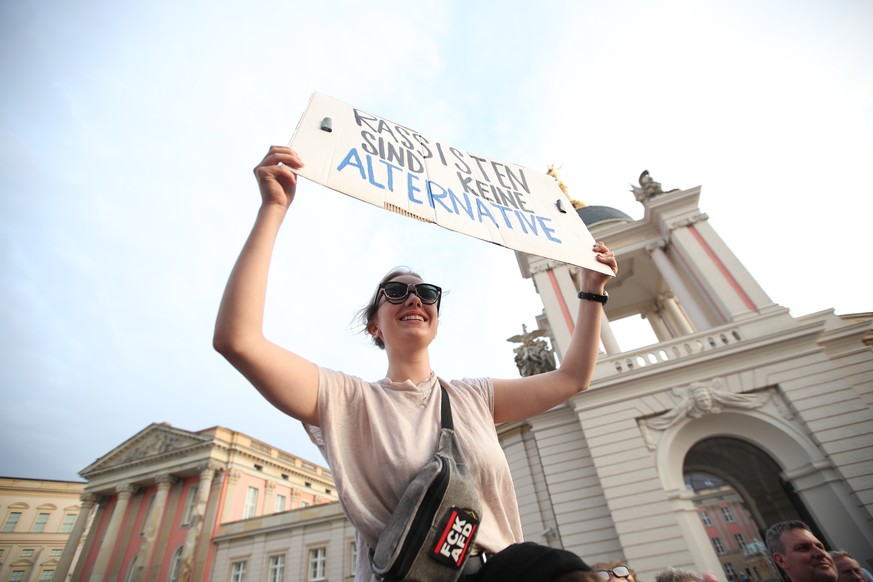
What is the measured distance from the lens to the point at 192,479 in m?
25.5

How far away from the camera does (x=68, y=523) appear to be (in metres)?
37.9

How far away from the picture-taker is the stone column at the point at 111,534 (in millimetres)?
23344

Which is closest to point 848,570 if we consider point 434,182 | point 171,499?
point 434,182

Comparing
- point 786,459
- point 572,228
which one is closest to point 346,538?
point 786,459

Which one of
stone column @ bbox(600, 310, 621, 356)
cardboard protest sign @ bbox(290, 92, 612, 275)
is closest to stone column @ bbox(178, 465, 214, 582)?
stone column @ bbox(600, 310, 621, 356)

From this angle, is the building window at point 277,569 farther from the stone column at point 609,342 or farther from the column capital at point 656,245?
the column capital at point 656,245

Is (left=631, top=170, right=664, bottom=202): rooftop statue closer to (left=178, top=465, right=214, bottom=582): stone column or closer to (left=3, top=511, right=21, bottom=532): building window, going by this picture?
(left=178, top=465, right=214, bottom=582): stone column

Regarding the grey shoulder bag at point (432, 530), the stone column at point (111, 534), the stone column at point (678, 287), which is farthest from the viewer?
the stone column at point (111, 534)

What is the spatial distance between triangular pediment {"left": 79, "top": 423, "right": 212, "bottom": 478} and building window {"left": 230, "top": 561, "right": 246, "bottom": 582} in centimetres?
737

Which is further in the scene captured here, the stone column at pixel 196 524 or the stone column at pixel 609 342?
the stone column at pixel 196 524

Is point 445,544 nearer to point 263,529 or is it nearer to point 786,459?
point 786,459

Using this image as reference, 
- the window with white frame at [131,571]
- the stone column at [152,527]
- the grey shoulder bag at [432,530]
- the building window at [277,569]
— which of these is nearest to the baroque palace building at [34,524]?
the window with white frame at [131,571]

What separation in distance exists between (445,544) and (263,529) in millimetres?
25677

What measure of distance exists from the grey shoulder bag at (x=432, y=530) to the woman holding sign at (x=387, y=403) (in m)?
0.06
